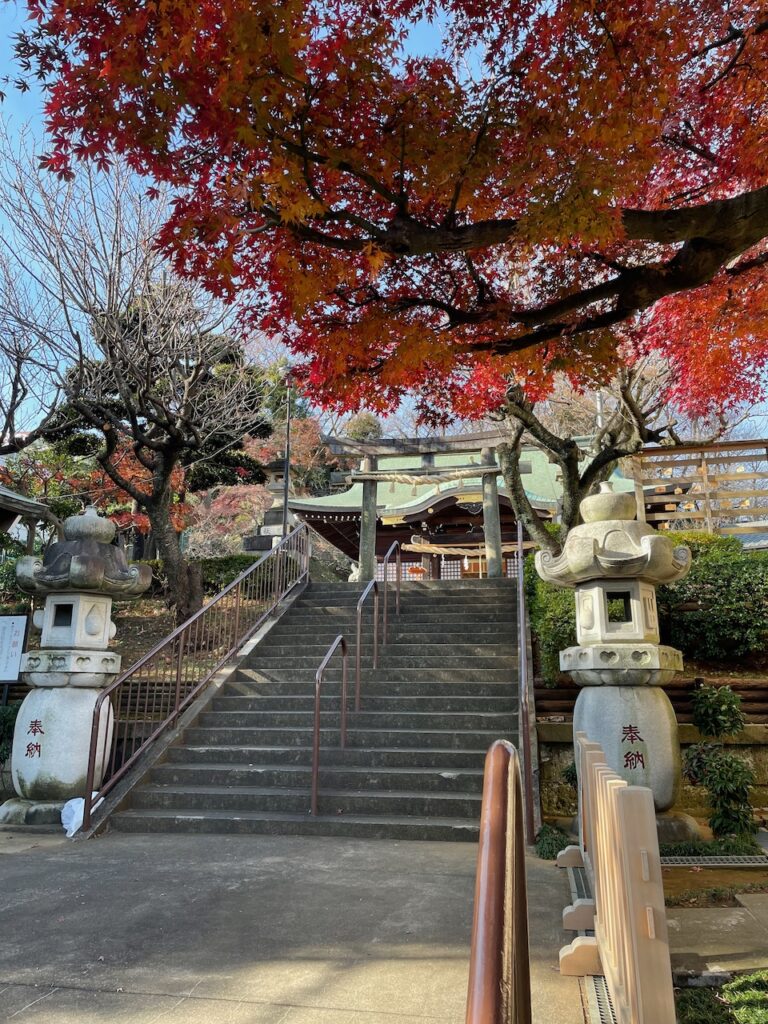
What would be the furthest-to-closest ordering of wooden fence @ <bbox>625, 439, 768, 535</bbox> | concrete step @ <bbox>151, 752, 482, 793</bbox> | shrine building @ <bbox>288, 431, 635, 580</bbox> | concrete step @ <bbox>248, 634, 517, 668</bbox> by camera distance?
shrine building @ <bbox>288, 431, 635, 580</bbox>, wooden fence @ <bbox>625, 439, 768, 535</bbox>, concrete step @ <bbox>248, 634, 517, 668</bbox>, concrete step @ <bbox>151, 752, 482, 793</bbox>

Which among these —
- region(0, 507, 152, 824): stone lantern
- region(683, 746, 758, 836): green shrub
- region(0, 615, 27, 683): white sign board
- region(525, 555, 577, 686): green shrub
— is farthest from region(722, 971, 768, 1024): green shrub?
region(0, 615, 27, 683): white sign board

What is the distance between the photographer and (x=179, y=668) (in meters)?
7.93

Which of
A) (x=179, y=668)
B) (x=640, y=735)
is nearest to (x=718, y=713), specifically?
(x=640, y=735)

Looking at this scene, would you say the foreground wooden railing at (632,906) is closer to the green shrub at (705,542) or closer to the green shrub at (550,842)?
the green shrub at (550,842)

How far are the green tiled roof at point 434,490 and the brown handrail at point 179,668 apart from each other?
13.8 ft

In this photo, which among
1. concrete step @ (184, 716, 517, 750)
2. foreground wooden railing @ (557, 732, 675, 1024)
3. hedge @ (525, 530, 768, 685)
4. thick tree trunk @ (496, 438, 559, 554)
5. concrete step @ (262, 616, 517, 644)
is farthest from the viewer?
thick tree trunk @ (496, 438, 559, 554)

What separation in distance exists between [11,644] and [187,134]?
23.1 ft

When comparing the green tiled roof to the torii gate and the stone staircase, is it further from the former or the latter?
the stone staircase

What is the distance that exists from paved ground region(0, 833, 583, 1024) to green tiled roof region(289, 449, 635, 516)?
1113 centimetres

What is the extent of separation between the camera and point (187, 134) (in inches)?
165

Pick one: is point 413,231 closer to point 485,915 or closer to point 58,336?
point 485,915

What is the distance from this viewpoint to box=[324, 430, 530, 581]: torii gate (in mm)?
14016

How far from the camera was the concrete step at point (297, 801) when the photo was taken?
645 cm

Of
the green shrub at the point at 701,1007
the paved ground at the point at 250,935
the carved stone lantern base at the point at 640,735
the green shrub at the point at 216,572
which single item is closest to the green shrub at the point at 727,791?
the carved stone lantern base at the point at 640,735
